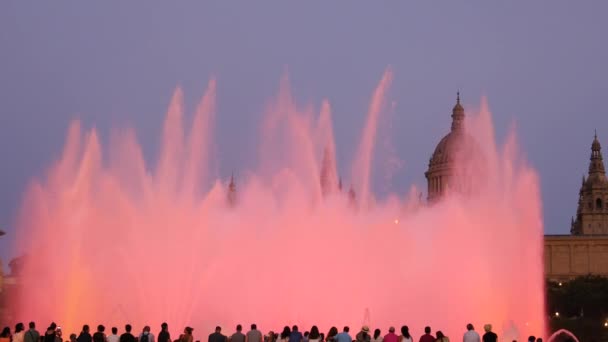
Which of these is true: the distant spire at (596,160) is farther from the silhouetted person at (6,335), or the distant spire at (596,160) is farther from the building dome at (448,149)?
the silhouetted person at (6,335)

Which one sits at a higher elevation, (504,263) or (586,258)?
(586,258)

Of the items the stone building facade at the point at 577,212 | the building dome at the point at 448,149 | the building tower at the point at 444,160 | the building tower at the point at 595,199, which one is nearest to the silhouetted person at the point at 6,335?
the stone building facade at the point at 577,212

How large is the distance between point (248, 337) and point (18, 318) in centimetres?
1537

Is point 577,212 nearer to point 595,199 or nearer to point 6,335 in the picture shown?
point 595,199

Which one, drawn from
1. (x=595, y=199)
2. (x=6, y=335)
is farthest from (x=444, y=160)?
(x=6, y=335)

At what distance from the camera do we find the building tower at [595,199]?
453 ft

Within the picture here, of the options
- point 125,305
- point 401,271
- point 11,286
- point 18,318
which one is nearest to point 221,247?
point 125,305

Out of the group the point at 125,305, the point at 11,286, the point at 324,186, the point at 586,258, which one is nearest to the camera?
the point at 125,305

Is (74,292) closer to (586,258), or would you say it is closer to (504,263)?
(504,263)

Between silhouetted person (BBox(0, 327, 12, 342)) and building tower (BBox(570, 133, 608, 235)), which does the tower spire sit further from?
silhouetted person (BBox(0, 327, 12, 342))

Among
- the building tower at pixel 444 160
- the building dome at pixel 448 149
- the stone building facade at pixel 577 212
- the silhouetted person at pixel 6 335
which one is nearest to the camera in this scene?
the silhouetted person at pixel 6 335

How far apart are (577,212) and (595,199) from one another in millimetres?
9145

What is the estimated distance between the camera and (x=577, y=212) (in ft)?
483

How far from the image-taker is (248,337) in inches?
778
